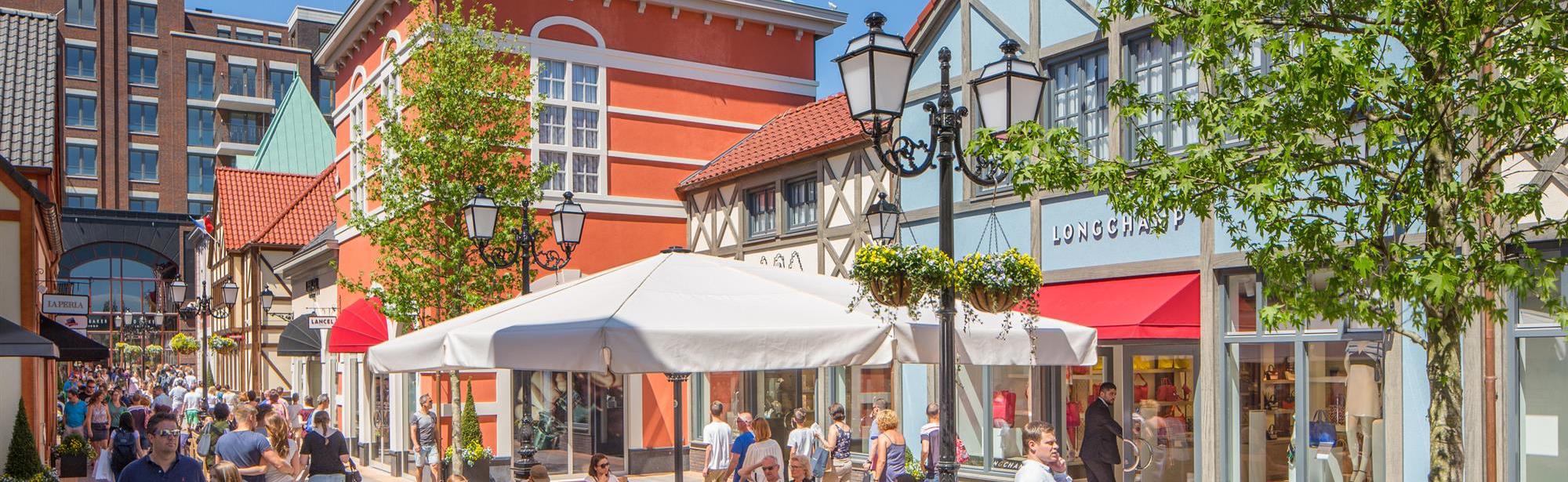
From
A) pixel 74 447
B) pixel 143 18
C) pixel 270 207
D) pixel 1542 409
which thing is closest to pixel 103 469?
pixel 74 447

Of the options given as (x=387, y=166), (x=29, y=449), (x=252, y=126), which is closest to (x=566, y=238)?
(x=387, y=166)

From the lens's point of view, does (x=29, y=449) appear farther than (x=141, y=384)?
No

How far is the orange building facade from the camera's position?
888 inches

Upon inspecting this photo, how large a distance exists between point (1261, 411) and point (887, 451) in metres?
3.63

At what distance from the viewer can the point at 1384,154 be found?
7051 millimetres

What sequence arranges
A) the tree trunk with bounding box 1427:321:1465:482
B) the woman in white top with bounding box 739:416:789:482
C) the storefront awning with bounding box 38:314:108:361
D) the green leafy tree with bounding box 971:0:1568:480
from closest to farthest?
1. the green leafy tree with bounding box 971:0:1568:480
2. the tree trunk with bounding box 1427:321:1465:482
3. the woman in white top with bounding box 739:416:789:482
4. the storefront awning with bounding box 38:314:108:361

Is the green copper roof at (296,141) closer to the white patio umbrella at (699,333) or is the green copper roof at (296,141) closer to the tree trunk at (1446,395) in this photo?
the white patio umbrella at (699,333)

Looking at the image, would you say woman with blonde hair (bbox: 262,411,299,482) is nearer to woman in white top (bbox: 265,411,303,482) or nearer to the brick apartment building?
woman in white top (bbox: 265,411,303,482)

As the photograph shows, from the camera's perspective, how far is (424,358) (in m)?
9.12

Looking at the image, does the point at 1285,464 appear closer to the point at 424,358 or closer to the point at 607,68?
the point at 424,358

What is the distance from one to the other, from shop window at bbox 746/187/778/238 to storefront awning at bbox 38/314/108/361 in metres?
9.25

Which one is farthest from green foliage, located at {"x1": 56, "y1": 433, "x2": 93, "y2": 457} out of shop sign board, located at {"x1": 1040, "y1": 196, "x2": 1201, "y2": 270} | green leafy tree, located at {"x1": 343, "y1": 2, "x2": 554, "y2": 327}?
shop sign board, located at {"x1": 1040, "y1": 196, "x2": 1201, "y2": 270}

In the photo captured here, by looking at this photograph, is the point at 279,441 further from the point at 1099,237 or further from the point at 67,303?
the point at 1099,237

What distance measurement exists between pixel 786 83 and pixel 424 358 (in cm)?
1712
